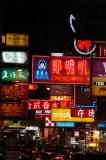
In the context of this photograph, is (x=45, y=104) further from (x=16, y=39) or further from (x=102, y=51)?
(x=102, y=51)

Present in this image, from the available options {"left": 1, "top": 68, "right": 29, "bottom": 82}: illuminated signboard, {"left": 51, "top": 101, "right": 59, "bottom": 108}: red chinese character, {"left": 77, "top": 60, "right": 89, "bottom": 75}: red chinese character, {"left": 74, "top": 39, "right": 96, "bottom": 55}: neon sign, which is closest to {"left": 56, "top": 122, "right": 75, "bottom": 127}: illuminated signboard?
{"left": 51, "top": 101, "right": 59, "bottom": 108}: red chinese character

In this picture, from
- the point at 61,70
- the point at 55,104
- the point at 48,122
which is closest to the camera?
the point at 61,70

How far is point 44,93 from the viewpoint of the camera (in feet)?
69.5

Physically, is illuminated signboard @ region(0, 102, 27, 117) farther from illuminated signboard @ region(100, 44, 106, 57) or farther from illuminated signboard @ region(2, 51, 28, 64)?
illuminated signboard @ region(100, 44, 106, 57)

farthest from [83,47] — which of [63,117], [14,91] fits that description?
[63,117]

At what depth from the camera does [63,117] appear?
15.7 meters

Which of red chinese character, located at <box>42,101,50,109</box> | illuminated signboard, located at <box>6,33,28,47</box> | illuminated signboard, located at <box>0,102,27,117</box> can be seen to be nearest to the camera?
illuminated signboard, located at <box>6,33,28,47</box>

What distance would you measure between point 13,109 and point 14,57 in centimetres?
190

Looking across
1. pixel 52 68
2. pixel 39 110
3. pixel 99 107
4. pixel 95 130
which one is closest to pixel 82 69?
pixel 52 68

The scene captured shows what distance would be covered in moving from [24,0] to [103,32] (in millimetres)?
2454

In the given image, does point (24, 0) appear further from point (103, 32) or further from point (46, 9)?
point (103, 32)

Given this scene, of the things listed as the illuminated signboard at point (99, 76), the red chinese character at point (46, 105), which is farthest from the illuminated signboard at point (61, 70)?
the red chinese character at point (46, 105)

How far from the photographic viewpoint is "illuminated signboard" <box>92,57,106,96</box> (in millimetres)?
13056

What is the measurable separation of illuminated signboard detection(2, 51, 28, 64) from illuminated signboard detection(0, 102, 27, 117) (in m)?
1.56
